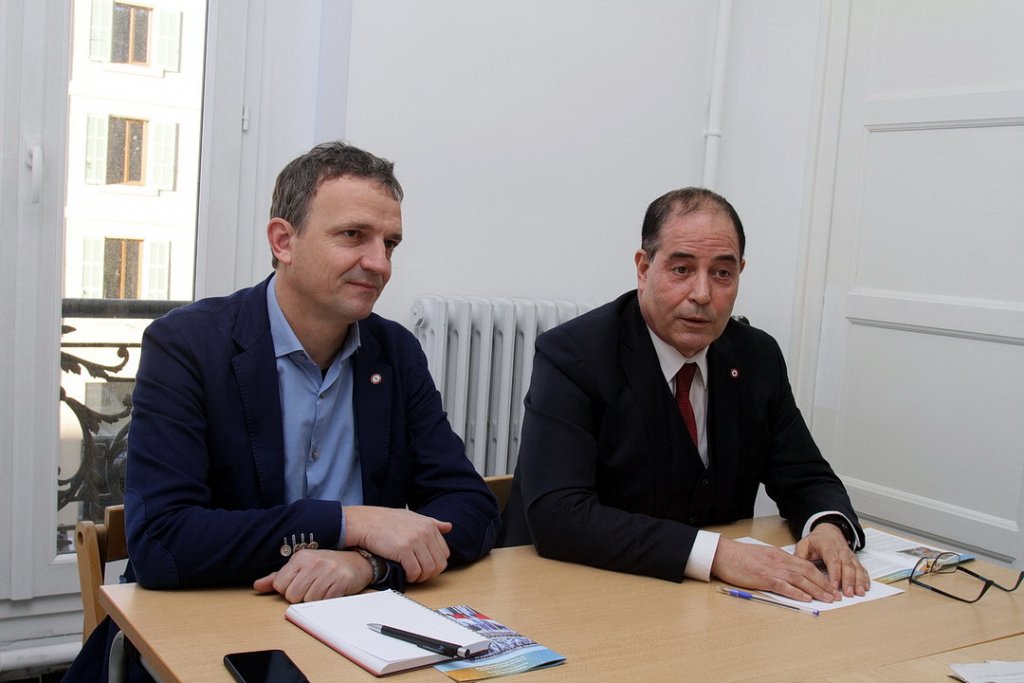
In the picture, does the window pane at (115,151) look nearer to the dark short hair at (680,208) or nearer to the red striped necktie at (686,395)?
the dark short hair at (680,208)

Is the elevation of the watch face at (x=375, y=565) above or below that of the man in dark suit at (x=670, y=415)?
below

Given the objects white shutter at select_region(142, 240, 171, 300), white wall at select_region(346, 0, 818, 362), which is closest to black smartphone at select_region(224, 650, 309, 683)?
white shutter at select_region(142, 240, 171, 300)

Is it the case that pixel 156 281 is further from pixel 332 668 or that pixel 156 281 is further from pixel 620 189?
pixel 332 668

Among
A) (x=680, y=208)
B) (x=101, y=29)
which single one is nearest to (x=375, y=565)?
(x=680, y=208)

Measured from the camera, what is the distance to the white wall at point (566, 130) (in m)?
3.32

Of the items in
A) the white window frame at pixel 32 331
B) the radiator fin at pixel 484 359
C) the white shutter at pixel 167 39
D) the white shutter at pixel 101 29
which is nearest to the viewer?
the white window frame at pixel 32 331

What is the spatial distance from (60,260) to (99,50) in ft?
2.03

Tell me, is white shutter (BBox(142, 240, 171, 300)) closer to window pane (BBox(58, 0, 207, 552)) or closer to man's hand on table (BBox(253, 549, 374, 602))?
window pane (BBox(58, 0, 207, 552))

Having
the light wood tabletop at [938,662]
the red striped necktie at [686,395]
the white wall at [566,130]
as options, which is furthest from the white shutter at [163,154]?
the light wood tabletop at [938,662]

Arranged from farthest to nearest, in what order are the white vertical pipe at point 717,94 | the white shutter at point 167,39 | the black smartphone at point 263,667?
the white vertical pipe at point 717,94 < the white shutter at point 167,39 < the black smartphone at point 263,667

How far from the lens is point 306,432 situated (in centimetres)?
183

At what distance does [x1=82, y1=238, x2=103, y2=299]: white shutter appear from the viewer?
114 inches

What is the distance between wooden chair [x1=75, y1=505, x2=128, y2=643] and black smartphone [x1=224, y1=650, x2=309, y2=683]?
51 cm

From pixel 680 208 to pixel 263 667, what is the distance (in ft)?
4.45
